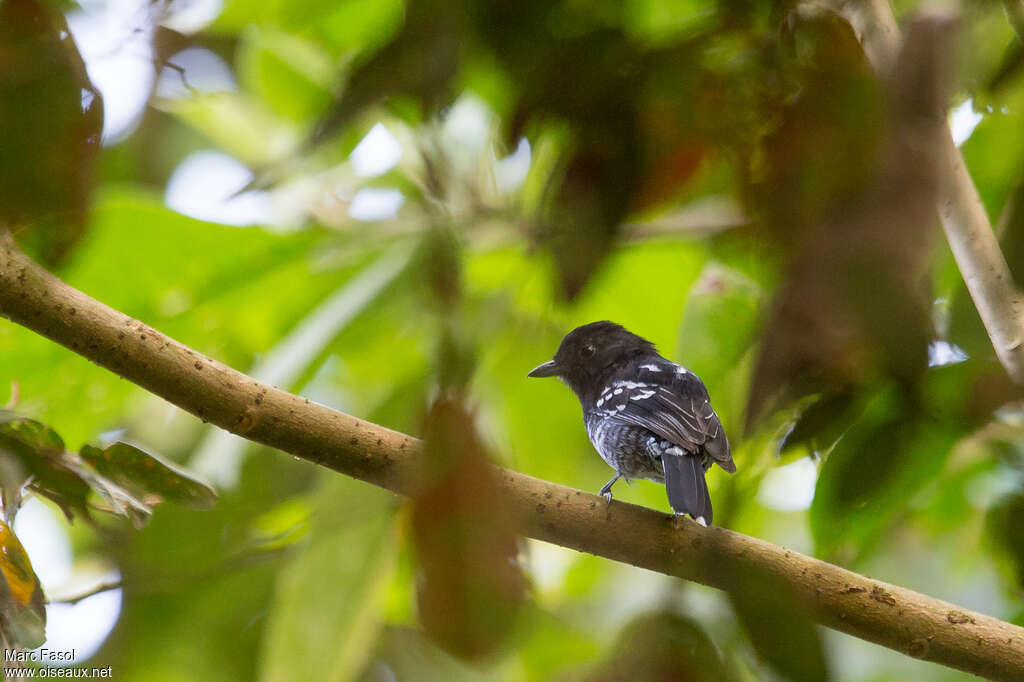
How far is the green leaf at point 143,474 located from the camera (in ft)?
4.25

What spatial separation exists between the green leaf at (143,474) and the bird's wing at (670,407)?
3.89ft

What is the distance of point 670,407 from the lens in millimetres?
2424

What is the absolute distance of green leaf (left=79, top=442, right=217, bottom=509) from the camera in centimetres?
130

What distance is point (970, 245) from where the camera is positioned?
79cm

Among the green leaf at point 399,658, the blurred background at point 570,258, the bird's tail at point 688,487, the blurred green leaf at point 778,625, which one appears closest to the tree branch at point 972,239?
the blurred background at point 570,258

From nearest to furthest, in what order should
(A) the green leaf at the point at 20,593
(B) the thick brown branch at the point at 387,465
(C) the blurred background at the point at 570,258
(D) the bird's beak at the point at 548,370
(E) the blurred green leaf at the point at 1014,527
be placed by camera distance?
1. (C) the blurred background at the point at 570,258
2. (E) the blurred green leaf at the point at 1014,527
3. (A) the green leaf at the point at 20,593
4. (B) the thick brown branch at the point at 387,465
5. (D) the bird's beak at the point at 548,370

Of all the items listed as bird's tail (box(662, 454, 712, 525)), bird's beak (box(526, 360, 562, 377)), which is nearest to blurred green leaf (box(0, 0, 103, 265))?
bird's tail (box(662, 454, 712, 525))

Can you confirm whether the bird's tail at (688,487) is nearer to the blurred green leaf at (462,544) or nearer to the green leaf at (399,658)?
the green leaf at (399,658)

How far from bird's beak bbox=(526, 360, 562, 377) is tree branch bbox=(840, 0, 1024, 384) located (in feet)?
6.51

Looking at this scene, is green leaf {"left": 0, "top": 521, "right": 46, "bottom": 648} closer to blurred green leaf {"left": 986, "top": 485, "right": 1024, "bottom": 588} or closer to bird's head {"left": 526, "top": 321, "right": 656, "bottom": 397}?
blurred green leaf {"left": 986, "top": 485, "right": 1024, "bottom": 588}

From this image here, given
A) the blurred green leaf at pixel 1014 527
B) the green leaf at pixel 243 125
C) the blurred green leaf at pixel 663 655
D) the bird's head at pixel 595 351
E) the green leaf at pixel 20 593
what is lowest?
the blurred green leaf at pixel 663 655

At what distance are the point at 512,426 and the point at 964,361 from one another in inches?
75.2

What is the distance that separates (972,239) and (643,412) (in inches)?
67.4

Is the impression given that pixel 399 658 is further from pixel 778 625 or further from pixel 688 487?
pixel 778 625
